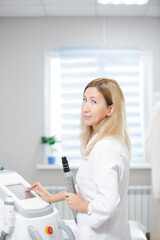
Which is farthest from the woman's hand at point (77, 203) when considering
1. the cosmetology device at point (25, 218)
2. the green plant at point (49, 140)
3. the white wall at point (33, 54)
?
the white wall at point (33, 54)

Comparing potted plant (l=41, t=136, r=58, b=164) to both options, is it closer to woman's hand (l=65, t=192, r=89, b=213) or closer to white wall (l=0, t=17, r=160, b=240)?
white wall (l=0, t=17, r=160, b=240)

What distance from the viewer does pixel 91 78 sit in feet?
10.4

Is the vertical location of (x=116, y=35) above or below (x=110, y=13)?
below

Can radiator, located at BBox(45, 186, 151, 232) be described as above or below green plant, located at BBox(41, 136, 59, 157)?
below

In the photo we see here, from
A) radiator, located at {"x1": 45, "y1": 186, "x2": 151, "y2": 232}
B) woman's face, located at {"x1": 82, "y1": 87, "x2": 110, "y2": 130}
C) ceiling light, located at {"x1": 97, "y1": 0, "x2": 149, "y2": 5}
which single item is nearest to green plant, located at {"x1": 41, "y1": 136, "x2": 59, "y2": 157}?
radiator, located at {"x1": 45, "y1": 186, "x2": 151, "y2": 232}

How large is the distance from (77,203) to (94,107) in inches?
16.0

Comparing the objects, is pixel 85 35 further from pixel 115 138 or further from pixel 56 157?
pixel 115 138

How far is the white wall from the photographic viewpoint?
3197 mm

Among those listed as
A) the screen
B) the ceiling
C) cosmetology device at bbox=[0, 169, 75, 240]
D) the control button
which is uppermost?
the ceiling

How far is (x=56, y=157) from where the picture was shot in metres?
3.23

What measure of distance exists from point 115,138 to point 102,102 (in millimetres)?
169

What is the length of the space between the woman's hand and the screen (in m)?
0.19

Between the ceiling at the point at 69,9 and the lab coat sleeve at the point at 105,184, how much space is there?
2130 millimetres

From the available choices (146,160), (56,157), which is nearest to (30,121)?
(56,157)
